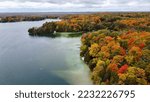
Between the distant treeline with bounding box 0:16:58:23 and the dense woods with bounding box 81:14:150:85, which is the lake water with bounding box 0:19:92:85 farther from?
the distant treeline with bounding box 0:16:58:23

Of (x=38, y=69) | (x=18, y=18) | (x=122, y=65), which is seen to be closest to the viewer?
(x=122, y=65)

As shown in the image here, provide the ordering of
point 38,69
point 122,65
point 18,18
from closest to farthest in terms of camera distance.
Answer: point 122,65
point 38,69
point 18,18

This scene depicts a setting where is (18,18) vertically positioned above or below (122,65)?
below

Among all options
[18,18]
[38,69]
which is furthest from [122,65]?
[18,18]

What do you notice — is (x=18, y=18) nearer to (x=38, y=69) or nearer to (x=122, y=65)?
(x=38, y=69)

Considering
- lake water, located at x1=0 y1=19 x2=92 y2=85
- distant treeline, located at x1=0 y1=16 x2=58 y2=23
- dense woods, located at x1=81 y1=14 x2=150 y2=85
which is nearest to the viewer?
dense woods, located at x1=81 y1=14 x2=150 y2=85

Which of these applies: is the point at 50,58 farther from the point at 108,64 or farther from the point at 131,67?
the point at 131,67

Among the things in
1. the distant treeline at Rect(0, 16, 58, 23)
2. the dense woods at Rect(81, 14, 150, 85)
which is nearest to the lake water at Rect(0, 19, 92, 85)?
the dense woods at Rect(81, 14, 150, 85)

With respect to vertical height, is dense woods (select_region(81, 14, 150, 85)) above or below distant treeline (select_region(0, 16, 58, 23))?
above

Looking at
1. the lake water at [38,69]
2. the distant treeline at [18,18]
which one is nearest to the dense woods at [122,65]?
the lake water at [38,69]

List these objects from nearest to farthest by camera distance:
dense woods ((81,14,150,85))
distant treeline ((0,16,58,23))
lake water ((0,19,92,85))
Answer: dense woods ((81,14,150,85)) → lake water ((0,19,92,85)) → distant treeline ((0,16,58,23))

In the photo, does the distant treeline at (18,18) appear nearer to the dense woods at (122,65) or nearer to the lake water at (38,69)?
the lake water at (38,69)
